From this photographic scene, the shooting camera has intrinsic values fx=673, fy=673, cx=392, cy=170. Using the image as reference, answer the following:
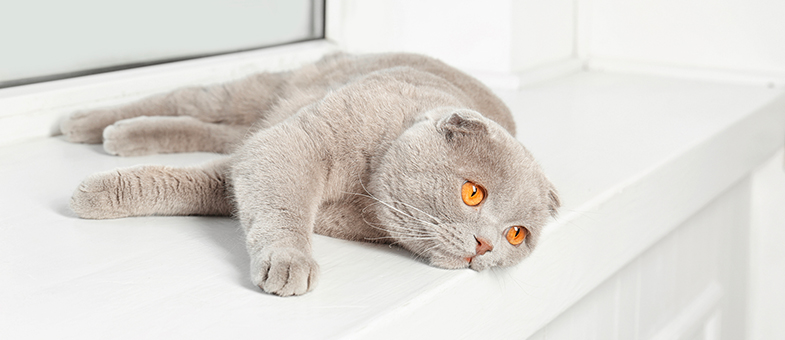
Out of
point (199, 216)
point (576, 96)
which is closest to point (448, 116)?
point (199, 216)

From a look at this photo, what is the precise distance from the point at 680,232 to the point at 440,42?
0.86 metres

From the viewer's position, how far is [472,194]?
2.68 feet

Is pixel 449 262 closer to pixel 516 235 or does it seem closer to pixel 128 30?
pixel 516 235

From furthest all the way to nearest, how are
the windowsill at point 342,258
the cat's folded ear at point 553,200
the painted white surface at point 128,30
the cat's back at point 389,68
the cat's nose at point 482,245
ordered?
the painted white surface at point 128,30, the cat's back at point 389,68, the cat's folded ear at point 553,200, the cat's nose at point 482,245, the windowsill at point 342,258

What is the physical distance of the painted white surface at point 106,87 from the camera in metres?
1.27

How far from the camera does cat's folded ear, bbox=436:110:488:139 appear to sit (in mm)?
818

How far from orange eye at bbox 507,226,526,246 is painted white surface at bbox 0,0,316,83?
101 centimetres

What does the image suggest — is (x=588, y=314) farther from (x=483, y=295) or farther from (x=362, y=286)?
(x=362, y=286)

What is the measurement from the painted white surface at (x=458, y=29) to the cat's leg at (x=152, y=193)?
1.01 m

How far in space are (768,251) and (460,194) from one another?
150 centimetres

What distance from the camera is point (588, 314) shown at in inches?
46.9

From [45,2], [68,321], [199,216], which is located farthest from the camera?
[45,2]

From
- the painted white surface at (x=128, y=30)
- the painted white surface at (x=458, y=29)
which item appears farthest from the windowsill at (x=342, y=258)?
the painted white surface at (x=458, y=29)

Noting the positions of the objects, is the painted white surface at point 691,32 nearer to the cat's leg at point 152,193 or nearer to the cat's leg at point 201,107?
the cat's leg at point 201,107
